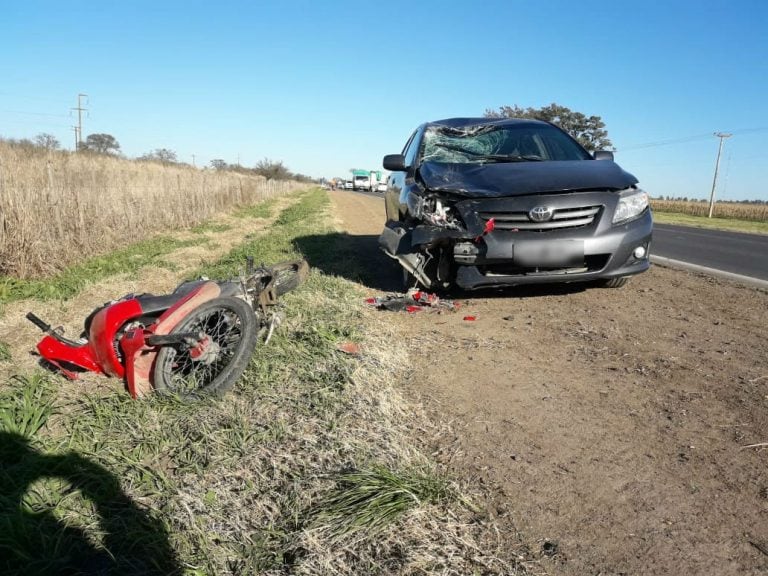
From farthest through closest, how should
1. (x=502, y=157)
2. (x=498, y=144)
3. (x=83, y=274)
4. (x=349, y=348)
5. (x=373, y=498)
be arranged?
(x=83, y=274) → (x=498, y=144) → (x=502, y=157) → (x=349, y=348) → (x=373, y=498)

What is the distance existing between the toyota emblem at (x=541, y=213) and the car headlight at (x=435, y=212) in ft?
1.91

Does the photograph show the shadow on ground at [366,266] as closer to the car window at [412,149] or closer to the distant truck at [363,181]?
the car window at [412,149]

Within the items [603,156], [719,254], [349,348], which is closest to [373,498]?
[349,348]

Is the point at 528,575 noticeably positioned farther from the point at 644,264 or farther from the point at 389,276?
the point at 389,276

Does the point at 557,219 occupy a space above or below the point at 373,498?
above

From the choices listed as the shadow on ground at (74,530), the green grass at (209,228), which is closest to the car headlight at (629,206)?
the shadow on ground at (74,530)

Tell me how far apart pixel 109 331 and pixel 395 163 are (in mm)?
3801

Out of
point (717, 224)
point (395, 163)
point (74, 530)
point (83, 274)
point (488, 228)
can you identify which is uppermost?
point (395, 163)

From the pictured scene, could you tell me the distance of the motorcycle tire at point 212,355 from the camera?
9.20ft

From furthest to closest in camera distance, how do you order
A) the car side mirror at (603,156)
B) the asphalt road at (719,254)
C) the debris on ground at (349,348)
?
the asphalt road at (719,254) → the car side mirror at (603,156) → the debris on ground at (349,348)

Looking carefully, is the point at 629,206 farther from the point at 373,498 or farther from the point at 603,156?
the point at 373,498

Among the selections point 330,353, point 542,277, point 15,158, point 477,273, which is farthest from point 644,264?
point 15,158

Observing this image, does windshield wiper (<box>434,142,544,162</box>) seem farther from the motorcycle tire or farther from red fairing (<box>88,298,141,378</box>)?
red fairing (<box>88,298,141,378</box>)

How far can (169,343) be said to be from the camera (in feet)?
9.20
